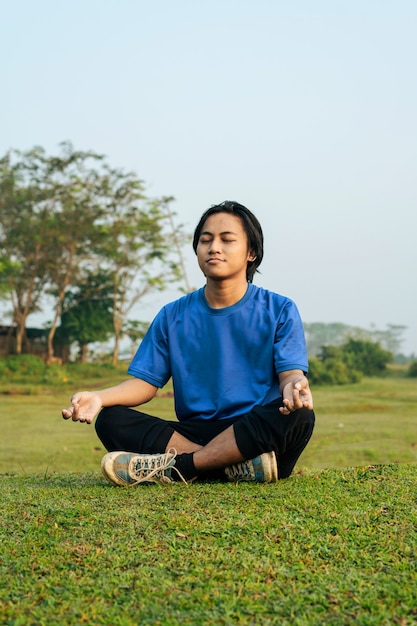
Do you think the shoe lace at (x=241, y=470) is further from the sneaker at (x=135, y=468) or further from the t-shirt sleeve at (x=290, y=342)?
the t-shirt sleeve at (x=290, y=342)

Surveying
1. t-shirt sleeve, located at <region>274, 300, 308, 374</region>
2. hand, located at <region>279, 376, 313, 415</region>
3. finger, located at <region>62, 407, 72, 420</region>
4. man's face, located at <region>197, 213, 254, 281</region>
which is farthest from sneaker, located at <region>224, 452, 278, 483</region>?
man's face, located at <region>197, 213, 254, 281</region>

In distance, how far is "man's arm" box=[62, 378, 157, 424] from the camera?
3166 mm

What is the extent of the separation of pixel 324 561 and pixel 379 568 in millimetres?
153

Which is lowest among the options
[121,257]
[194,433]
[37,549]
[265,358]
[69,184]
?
[37,549]

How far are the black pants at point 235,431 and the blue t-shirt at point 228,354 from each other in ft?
0.33

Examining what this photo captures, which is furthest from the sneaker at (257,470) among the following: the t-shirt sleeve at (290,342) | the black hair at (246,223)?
the black hair at (246,223)

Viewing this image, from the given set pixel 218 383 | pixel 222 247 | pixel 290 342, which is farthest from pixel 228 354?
pixel 222 247

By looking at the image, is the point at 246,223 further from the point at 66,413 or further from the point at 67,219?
the point at 67,219

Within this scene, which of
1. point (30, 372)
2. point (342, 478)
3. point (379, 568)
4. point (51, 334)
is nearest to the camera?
point (379, 568)

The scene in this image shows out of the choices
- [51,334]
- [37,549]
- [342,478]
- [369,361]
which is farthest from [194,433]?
[51,334]

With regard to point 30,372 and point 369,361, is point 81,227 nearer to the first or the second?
point 30,372

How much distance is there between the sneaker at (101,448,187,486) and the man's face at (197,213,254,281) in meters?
0.91

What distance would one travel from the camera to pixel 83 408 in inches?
126

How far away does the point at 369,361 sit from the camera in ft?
58.9
